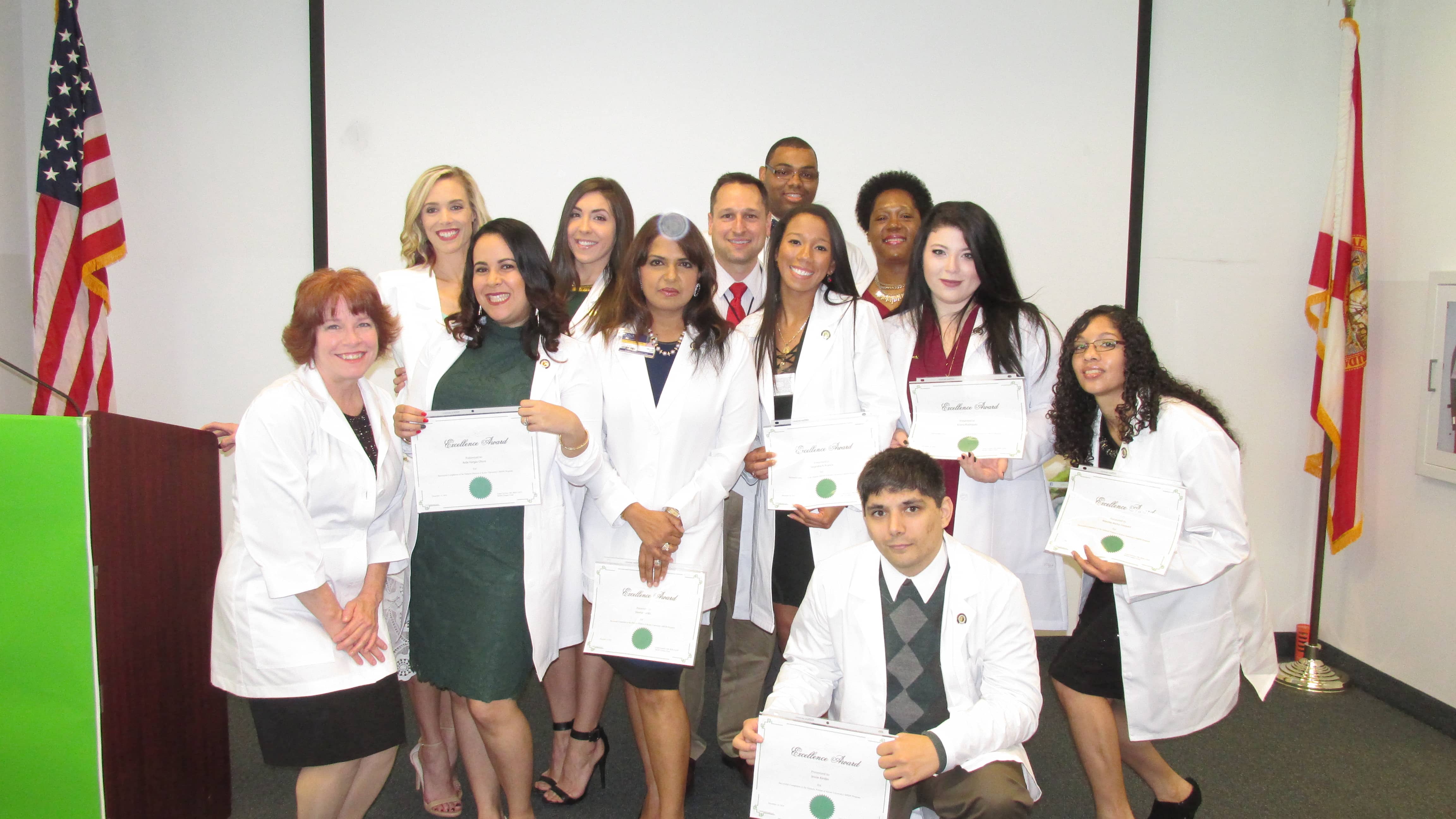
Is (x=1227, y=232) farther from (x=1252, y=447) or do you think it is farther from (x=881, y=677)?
(x=881, y=677)

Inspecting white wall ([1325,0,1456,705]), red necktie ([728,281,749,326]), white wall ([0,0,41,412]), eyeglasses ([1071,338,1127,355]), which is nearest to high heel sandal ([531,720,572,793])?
red necktie ([728,281,749,326])

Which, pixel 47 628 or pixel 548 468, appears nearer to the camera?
pixel 47 628

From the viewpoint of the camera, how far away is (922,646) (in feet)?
7.66

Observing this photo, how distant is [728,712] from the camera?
10.8ft

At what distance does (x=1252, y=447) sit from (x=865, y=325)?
9.89 feet

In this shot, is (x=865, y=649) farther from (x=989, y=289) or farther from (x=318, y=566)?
(x=318, y=566)

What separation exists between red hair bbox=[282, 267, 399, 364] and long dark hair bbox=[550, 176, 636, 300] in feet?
2.23

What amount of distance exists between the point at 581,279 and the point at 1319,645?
4.10m

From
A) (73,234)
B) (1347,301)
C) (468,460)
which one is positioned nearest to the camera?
(468,460)

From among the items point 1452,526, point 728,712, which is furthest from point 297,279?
point 1452,526

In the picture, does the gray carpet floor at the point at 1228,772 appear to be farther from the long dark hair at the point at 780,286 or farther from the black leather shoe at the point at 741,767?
the long dark hair at the point at 780,286

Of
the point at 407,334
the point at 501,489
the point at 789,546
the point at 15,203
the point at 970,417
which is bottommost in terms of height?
the point at 789,546

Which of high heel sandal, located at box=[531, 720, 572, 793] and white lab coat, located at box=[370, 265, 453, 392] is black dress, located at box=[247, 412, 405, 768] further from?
high heel sandal, located at box=[531, 720, 572, 793]

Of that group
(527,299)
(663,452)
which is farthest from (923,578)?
(527,299)
